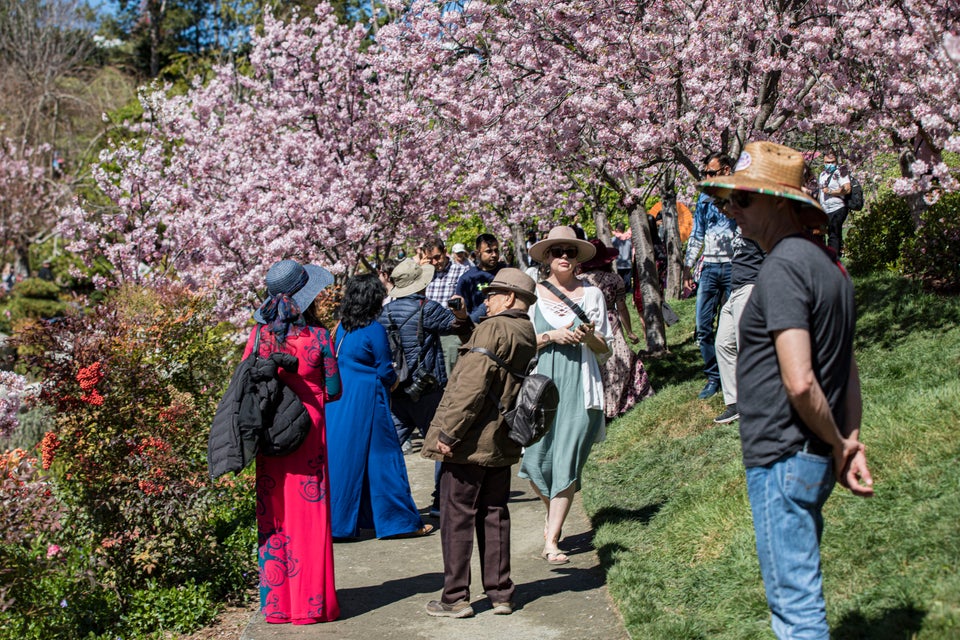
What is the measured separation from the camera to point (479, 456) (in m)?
5.66

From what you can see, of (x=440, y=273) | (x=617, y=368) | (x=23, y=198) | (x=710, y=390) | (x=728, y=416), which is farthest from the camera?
(x=23, y=198)

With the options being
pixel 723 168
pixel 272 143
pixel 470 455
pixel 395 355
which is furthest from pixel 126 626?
pixel 272 143

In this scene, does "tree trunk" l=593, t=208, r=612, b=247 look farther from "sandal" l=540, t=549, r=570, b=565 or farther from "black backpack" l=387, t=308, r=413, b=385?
"sandal" l=540, t=549, r=570, b=565

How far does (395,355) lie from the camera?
9133 mm

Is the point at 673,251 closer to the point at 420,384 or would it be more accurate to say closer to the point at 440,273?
the point at 440,273

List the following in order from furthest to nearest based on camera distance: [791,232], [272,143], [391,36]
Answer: [272,143] → [391,36] → [791,232]

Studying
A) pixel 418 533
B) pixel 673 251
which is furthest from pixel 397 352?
pixel 673 251

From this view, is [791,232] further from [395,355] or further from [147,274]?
[147,274]

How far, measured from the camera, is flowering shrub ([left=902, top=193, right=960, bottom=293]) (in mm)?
9781

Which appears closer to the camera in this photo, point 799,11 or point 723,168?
point 723,168

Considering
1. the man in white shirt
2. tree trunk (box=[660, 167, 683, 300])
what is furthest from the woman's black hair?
tree trunk (box=[660, 167, 683, 300])

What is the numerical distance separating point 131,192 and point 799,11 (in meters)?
Answer: 9.03

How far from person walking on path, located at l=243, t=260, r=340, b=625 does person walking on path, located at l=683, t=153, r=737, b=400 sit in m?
4.36

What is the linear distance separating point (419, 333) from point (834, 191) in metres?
5.69
